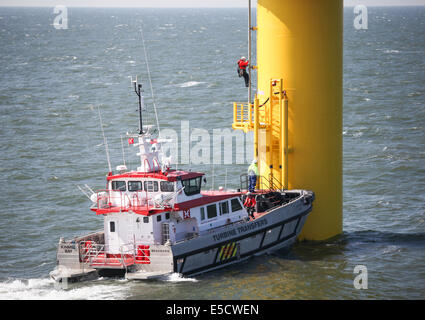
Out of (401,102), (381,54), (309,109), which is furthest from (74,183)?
(381,54)

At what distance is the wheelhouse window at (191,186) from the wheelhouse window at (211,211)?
27.5 inches

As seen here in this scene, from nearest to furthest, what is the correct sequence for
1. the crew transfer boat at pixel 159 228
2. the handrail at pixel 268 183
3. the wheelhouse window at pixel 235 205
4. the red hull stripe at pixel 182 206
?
the crew transfer boat at pixel 159 228, the red hull stripe at pixel 182 206, the wheelhouse window at pixel 235 205, the handrail at pixel 268 183

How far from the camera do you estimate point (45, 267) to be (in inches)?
1110

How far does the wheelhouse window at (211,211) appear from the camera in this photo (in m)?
27.8

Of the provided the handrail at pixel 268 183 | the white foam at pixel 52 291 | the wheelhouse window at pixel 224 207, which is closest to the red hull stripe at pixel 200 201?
the wheelhouse window at pixel 224 207

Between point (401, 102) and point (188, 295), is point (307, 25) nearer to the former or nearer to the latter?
point (188, 295)

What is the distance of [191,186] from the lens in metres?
27.5

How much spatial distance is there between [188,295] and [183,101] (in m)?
37.5

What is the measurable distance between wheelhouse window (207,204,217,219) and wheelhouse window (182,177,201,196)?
70 cm

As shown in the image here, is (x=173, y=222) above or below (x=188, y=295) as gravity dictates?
above

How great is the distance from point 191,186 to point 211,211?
1.19m

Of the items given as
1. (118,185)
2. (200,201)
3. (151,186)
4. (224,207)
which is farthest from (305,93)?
(118,185)

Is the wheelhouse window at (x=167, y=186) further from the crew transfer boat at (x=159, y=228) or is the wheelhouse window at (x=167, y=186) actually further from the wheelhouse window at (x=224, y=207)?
the wheelhouse window at (x=224, y=207)

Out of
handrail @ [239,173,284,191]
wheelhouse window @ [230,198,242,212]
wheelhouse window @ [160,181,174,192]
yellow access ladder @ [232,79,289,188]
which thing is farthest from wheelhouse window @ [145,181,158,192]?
yellow access ladder @ [232,79,289,188]
